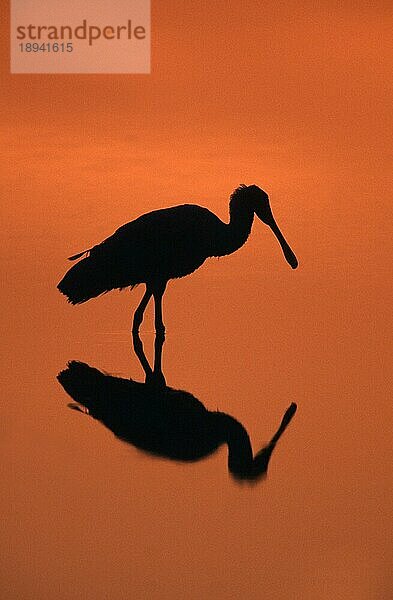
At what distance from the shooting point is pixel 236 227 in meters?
3.71

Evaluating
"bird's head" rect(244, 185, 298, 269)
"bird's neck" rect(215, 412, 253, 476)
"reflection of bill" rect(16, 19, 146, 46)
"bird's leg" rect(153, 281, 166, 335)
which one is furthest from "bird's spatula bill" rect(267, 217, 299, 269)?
"bird's neck" rect(215, 412, 253, 476)

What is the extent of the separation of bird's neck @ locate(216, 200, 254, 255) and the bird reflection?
2.40 ft

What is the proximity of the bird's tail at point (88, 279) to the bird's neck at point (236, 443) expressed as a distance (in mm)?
1203

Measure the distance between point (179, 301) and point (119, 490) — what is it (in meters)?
2.02

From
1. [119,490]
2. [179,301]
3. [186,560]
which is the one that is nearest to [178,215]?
[179,301]

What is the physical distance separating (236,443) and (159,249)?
140 centimetres

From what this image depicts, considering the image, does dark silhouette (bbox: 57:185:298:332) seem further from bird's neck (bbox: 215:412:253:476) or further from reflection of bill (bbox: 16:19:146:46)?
bird's neck (bbox: 215:412:253:476)

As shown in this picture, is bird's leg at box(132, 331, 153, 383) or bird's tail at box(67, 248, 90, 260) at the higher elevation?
bird's tail at box(67, 248, 90, 260)

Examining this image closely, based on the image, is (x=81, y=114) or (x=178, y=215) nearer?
(x=178, y=215)

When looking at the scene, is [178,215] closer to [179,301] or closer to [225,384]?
[179,301]

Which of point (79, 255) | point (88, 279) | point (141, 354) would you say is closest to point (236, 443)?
point (141, 354)

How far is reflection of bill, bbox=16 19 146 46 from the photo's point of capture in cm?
436

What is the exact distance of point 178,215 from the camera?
363 cm

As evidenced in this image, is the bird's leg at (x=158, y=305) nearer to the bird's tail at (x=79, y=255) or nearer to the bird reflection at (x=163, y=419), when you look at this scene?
the bird's tail at (x=79, y=255)
